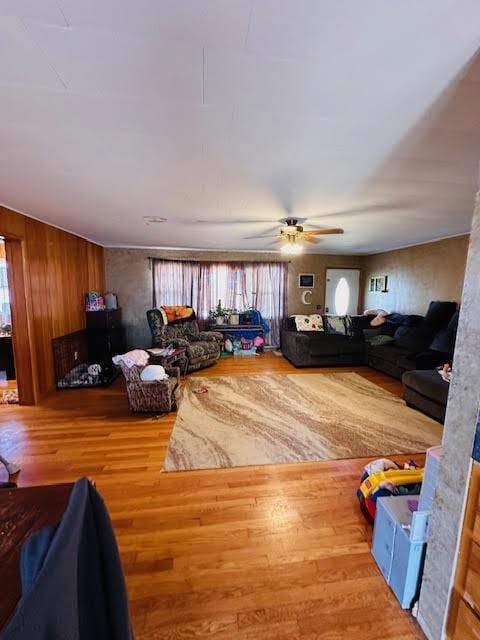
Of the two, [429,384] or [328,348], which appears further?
[328,348]

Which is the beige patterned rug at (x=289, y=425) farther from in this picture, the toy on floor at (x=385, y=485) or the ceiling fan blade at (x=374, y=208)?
the ceiling fan blade at (x=374, y=208)

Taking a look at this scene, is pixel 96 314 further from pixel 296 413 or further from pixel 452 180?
pixel 452 180

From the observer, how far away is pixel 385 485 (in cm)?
177

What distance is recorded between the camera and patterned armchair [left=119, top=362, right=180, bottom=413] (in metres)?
3.25

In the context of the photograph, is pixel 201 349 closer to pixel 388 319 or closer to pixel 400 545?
pixel 388 319

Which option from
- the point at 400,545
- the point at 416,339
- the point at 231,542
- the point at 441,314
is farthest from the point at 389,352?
the point at 231,542

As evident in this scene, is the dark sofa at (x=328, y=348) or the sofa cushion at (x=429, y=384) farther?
the dark sofa at (x=328, y=348)

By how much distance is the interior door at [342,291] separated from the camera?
693cm

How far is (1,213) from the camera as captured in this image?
3.03 meters

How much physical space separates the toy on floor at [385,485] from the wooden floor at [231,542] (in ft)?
0.34

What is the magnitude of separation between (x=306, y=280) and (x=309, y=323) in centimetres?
137

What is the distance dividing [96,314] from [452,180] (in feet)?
16.5

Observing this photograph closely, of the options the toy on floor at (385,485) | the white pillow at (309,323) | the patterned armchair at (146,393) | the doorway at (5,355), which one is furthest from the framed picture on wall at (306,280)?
the doorway at (5,355)

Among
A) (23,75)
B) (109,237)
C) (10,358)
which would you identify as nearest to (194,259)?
(109,237)
